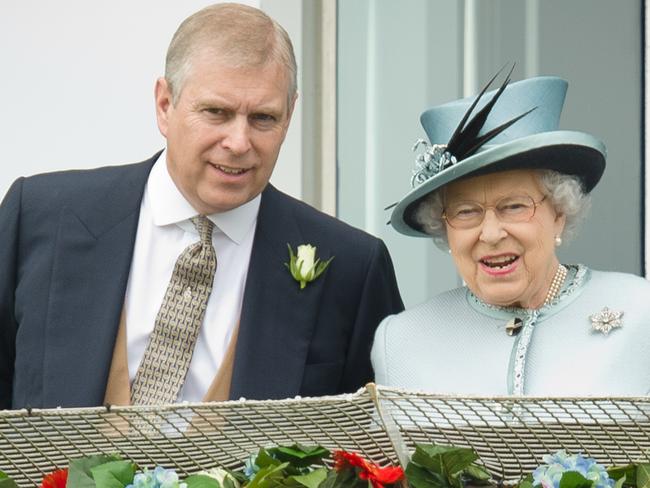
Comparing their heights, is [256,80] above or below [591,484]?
above

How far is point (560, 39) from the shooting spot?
498cm

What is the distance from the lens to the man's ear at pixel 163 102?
3.25 m

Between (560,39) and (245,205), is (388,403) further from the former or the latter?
(560,39)

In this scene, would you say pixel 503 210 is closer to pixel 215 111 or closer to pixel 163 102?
pixel 215 111

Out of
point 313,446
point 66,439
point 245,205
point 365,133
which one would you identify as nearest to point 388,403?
point 313,446

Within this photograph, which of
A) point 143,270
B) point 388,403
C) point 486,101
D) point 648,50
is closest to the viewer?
point 388,403

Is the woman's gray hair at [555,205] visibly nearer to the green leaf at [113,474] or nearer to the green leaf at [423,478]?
the green leaf at [423,478]

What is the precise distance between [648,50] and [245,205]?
2.10 meters

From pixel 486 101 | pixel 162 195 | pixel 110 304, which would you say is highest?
pixel 486 101

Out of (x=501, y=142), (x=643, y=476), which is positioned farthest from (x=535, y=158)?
(x=643, y=476)

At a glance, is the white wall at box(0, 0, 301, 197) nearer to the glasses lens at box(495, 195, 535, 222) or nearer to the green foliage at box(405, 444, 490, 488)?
the glasses lens at box(495, 195, 535, 222)

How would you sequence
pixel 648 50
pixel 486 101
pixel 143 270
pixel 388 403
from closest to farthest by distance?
pixel 388 403 < pixel 486 101 < pixel 143 270 < pixel 648 50

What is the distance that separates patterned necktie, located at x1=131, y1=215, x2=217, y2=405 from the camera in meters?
3.12

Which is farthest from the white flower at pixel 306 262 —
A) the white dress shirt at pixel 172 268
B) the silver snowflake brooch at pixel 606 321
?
the silver snowflake brooch at pixel 606 321
